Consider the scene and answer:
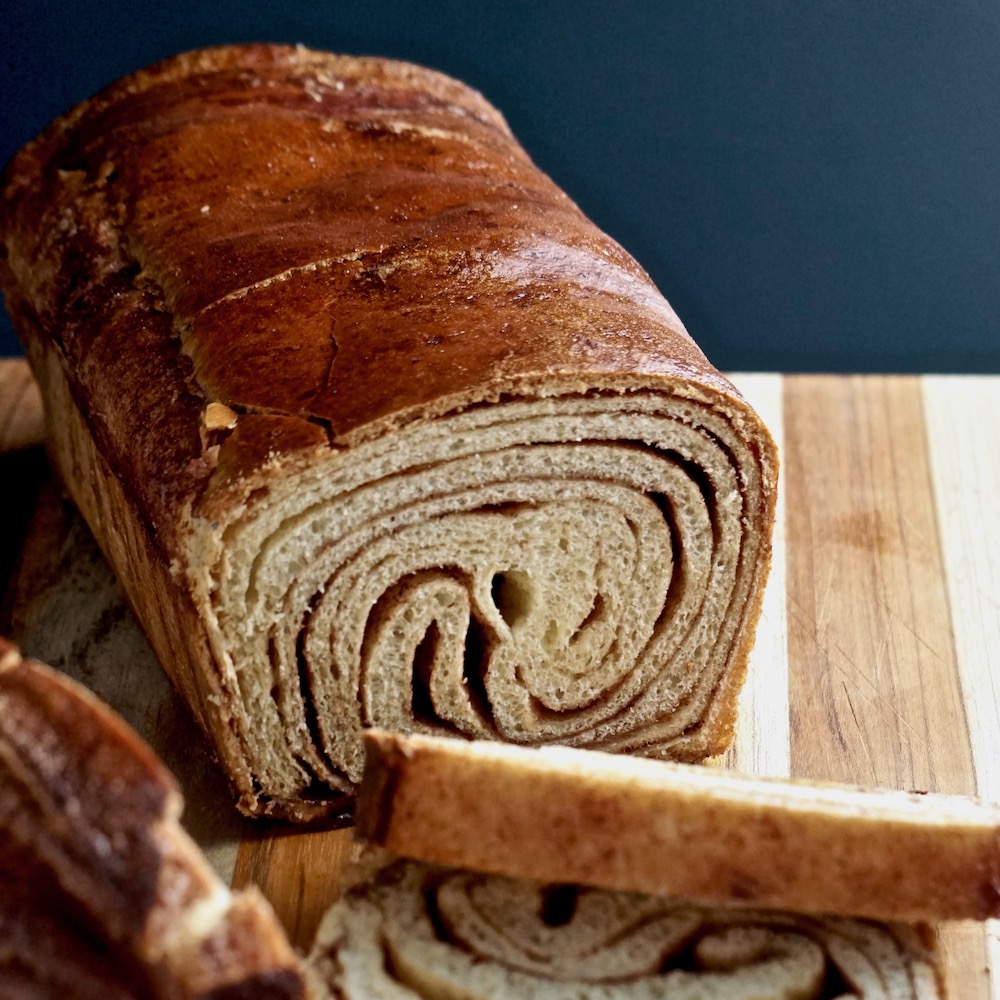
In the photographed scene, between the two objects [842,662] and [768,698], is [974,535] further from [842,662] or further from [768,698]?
[768,698]

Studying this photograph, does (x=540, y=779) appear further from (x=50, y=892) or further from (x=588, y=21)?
(x=588, y=21)

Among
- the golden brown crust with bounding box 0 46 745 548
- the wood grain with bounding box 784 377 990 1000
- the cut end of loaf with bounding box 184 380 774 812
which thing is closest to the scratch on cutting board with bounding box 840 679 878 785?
the wood grain with bounding box 784 377 990 1000

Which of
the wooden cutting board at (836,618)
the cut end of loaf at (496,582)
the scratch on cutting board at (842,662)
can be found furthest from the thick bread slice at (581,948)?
the scratch on cutting board at (842,662)

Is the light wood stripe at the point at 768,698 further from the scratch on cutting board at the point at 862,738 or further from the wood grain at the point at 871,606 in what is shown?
the scratch on cutting board at the point at 862,738

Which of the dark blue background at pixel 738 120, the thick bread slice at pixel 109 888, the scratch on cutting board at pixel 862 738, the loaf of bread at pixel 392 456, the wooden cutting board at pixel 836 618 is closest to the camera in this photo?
the thick bread slice at pixel 109 888

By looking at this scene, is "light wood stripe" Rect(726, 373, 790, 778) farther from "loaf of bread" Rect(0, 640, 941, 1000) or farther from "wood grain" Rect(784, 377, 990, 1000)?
"loaf of bread" Rect(0, 640, 941, 1000)

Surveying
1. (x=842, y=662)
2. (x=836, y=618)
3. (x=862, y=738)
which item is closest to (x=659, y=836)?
(x=862, y=738)
